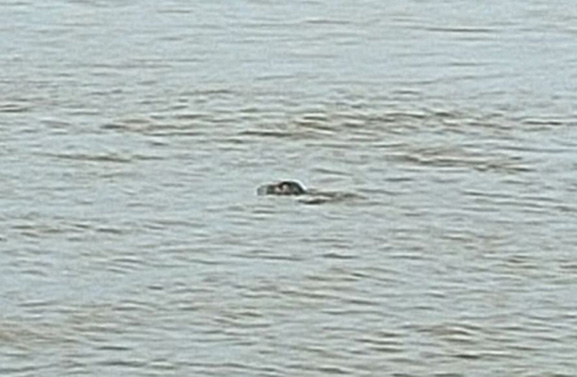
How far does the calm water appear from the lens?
639 centimetres

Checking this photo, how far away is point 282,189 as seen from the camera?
780 centimetres

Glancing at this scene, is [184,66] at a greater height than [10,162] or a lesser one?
greater

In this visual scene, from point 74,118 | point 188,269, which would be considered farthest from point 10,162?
point 188,269

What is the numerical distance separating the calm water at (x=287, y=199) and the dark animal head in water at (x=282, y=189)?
48mm

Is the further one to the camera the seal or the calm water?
the seal

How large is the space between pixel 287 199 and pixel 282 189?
0.06 metres

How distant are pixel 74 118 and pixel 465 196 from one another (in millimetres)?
1644

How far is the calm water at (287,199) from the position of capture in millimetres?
6387

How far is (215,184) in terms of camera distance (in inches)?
312

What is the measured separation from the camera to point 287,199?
25.4 ft

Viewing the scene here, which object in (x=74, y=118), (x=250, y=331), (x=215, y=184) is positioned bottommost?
(x=250, y=331)

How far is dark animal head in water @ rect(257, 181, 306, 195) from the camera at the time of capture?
779 centimetres

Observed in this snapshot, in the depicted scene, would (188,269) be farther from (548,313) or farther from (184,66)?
(184,66)

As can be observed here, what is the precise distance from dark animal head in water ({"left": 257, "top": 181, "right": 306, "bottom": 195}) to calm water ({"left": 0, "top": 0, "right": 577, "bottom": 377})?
48mm
